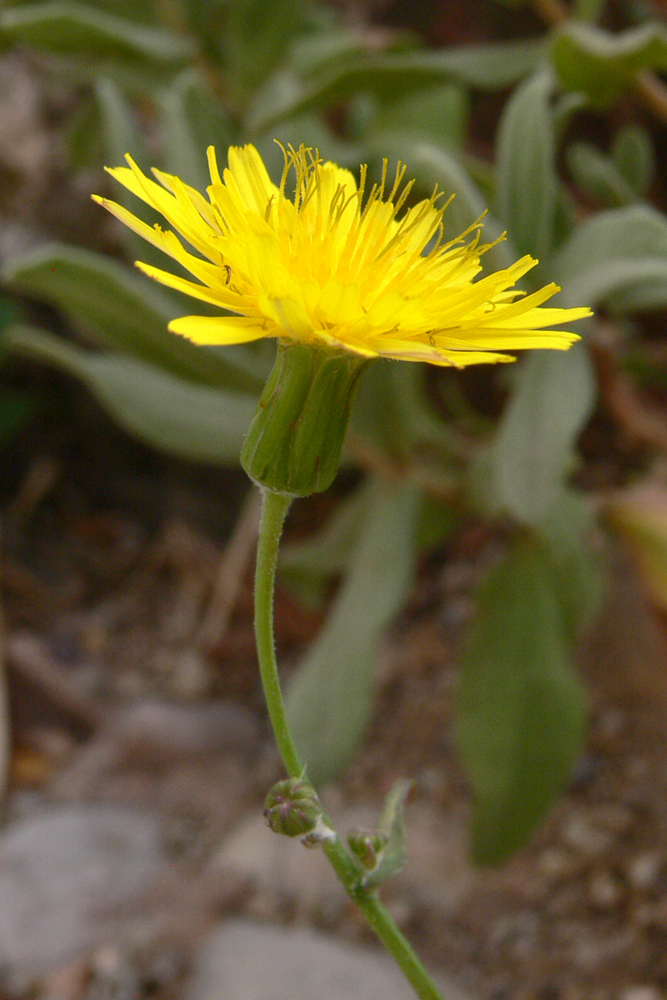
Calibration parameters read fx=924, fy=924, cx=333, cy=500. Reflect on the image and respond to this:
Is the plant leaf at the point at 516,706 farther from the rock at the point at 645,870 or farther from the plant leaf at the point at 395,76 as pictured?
the plant leaf at the point at 395,76

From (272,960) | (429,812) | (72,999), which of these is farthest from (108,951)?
(429,812)

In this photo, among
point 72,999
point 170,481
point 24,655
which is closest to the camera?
point 72,999

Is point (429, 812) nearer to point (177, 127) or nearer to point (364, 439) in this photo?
point (364, 439)

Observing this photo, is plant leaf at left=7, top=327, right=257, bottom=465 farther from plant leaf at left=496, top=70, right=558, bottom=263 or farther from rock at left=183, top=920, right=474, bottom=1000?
rock at left=183, top=920, right=474, bottom=1000

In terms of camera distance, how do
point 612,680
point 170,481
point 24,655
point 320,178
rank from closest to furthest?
point 320,178 < point 612,680 < point 24,655 < point 170,481

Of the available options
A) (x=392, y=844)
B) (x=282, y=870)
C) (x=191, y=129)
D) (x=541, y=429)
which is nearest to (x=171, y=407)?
(x=191, y=129)

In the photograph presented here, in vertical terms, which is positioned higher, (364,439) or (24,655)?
(24,655)

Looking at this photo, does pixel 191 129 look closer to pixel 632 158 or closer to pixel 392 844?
pixel 632 158
